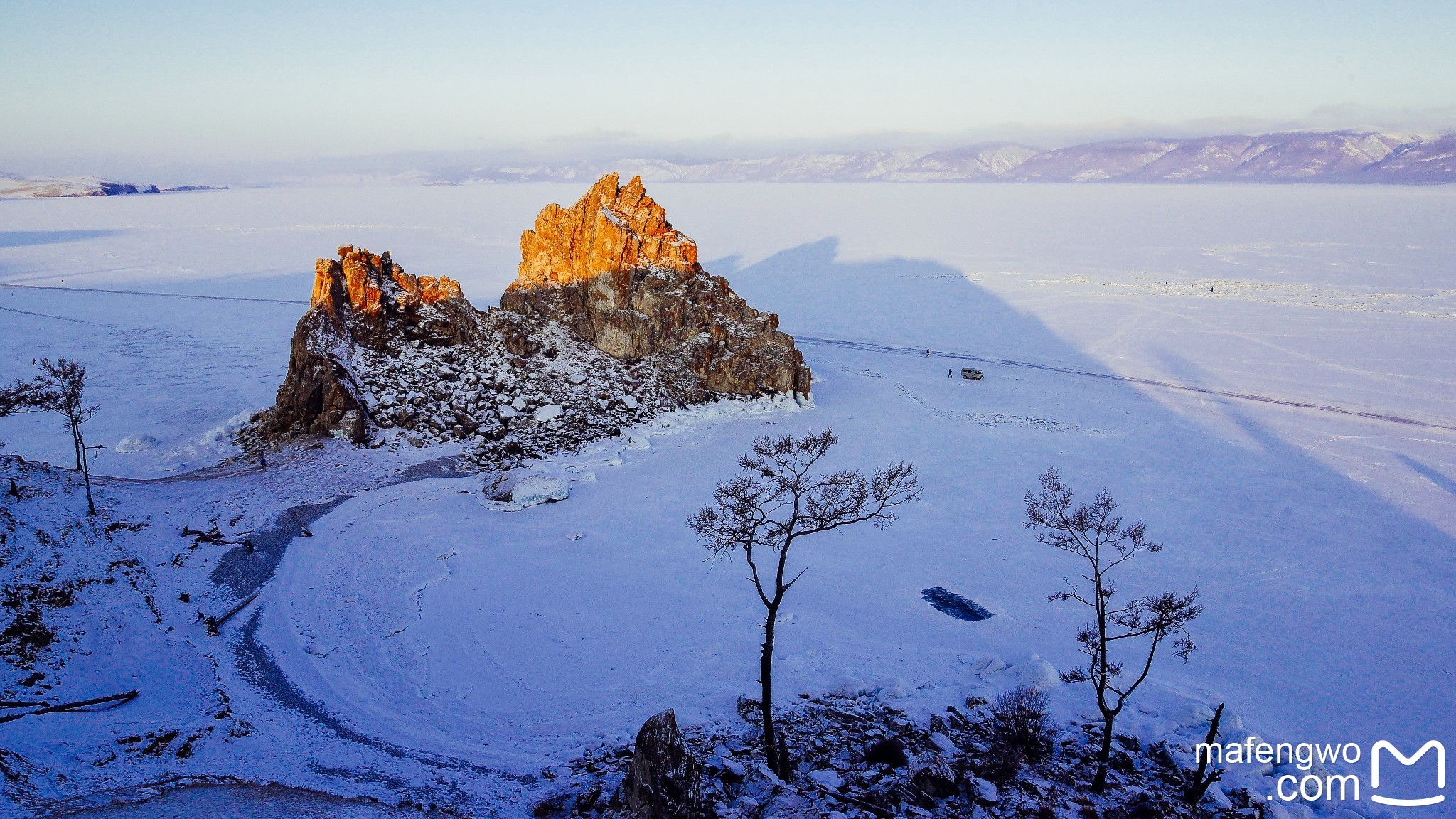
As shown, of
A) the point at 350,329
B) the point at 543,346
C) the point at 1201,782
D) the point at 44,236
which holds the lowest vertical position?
the point at 1201,782

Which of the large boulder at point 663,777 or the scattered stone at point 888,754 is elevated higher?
the large boulder at point 663,777

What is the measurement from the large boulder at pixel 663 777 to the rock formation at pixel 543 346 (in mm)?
20231

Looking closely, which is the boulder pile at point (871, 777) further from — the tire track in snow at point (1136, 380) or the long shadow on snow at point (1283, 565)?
the tire track in snow at point (1136, 380)

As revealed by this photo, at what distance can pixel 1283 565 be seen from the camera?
2405 cm

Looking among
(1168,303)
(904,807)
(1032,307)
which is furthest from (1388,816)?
(1168,303)

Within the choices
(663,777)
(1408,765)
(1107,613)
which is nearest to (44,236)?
(663,777)

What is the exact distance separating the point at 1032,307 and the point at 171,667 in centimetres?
6373

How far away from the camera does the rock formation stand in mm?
31812

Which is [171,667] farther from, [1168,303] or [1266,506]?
[1168,303]

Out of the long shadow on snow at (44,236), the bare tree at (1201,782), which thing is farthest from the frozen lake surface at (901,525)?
the long shadow on snow at (44,236)

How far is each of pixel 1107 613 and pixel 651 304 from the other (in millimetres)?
28284

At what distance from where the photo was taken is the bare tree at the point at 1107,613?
43.9 ft

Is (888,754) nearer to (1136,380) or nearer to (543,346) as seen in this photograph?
(543,346)

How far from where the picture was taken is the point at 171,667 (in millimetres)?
16609
